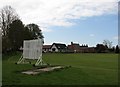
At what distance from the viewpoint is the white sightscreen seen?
93.5 ft

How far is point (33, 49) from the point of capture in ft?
97.7

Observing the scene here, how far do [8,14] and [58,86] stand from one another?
200ft

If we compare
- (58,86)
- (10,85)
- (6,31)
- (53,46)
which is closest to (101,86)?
(58,86)

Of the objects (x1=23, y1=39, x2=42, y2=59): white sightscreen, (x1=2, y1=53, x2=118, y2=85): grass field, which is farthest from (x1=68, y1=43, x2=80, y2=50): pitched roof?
(x1=2, y1=53, x2=118, y2=85): grass field

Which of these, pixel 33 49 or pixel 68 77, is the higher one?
pixel 33 49

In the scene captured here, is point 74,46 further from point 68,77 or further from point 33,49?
point 68,77

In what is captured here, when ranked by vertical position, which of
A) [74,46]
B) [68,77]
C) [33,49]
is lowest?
[68,77]

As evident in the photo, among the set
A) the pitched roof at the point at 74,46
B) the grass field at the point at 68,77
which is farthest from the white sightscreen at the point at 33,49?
the pitched roof at the point at 74,46

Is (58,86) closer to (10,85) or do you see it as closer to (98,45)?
(10,85)

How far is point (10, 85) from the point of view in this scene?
1098 cm

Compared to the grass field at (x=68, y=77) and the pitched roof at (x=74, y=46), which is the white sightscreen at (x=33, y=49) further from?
the pitched roof at (x=74, y=46)

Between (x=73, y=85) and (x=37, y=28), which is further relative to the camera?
(x=37, y=28)

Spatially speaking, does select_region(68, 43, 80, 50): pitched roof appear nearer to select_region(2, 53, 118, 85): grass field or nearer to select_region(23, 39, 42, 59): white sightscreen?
select_region(23, 39, 42, 59): white sightscreen

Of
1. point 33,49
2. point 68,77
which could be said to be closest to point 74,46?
point 33,49
